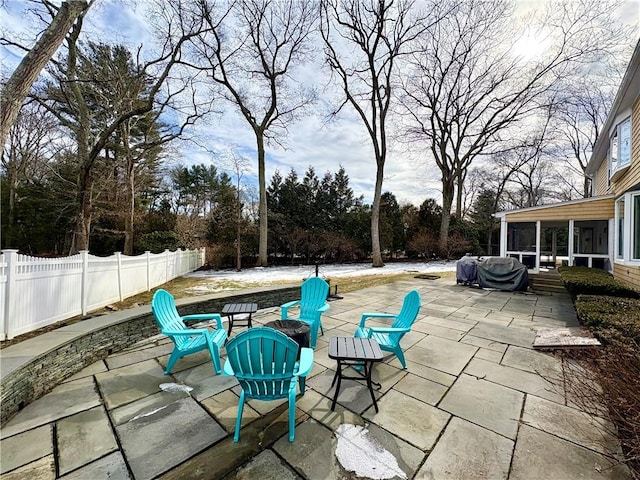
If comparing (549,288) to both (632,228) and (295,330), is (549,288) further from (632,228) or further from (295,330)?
(295,330)

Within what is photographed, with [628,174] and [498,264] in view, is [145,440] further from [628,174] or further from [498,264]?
[628,174]

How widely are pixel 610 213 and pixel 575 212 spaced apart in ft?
2.74

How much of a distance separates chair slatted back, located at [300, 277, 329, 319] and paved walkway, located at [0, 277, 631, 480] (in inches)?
37.8

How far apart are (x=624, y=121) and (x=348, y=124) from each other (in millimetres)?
12543

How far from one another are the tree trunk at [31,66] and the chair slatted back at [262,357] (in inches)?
210

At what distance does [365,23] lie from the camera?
46.0ft

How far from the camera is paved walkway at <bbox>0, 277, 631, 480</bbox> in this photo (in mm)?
1724

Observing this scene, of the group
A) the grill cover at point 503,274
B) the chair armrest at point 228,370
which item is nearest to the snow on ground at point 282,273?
the grill cover at point 503,274

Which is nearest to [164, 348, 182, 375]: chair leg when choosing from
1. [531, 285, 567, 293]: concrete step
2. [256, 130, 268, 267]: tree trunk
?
[531, 285, 567, 293]: concrete step

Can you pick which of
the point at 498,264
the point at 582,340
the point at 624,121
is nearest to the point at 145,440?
the point at 582,340

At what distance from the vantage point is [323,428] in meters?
2.11

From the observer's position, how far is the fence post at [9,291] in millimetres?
3498

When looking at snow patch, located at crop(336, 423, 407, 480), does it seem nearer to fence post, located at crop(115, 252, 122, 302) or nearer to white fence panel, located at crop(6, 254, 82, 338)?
white fence panel, located at crop(6, 254, 82, 338)

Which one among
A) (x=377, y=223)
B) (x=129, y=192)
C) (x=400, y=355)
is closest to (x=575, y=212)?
(x=377, y=223)
